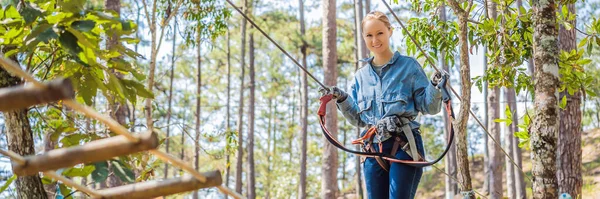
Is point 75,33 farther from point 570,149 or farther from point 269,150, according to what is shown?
point 269,150

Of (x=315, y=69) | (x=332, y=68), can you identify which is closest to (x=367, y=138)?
(x=332, y=68)

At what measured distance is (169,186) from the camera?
1672mm

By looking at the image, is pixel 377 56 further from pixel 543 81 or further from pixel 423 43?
pixel 423 43

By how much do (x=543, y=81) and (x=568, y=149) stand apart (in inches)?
105

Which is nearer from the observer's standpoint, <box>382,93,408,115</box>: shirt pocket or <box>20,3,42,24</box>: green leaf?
<box>20,3,42,24</box>: green leaf

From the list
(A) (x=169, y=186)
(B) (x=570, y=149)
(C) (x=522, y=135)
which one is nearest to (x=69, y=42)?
(A) (x=169, y=186)

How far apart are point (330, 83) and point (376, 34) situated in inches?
294

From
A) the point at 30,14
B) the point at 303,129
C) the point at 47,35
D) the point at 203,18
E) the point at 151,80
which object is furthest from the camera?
the point at 303,129

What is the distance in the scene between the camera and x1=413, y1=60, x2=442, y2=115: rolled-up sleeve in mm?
2768

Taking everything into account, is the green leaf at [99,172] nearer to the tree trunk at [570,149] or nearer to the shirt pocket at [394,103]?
the shirt pocket at [394,103]

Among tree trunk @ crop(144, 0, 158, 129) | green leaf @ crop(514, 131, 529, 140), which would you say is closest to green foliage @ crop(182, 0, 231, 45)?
tree trunk @ crop(144, 0, 158, 129)

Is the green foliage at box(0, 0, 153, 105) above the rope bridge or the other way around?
above

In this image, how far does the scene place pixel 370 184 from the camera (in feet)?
9.58

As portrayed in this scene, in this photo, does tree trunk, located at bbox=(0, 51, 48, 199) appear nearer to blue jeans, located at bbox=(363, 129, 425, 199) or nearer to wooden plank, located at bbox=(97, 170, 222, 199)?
wooden plank, located at bbox=(97, 170, 222, 199)
